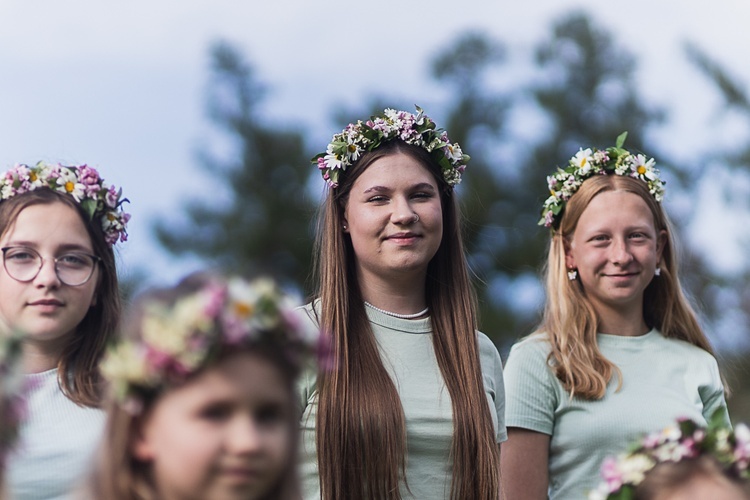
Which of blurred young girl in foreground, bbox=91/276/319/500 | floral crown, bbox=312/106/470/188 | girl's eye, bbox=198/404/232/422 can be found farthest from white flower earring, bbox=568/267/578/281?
girl's eye, bbox=198/404/232/422

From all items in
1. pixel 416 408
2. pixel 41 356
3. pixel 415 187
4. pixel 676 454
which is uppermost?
pixel 415 187

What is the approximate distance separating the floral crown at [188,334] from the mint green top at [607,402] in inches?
118

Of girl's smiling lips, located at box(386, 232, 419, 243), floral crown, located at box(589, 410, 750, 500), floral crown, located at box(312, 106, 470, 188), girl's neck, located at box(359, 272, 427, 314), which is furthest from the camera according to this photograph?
floral crown, located at box(312, 106, 470, 188)

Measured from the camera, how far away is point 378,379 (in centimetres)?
545

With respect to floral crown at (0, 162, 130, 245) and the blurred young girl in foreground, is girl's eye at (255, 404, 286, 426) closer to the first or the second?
the blurred young girl in foreground

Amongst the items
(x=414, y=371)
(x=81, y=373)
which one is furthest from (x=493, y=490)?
(x=81, y=373)

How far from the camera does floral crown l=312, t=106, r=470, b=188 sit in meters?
5.94

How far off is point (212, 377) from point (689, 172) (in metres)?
19.9

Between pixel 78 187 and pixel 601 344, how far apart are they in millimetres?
2751

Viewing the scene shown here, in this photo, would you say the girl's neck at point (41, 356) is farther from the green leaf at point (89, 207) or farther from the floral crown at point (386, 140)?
the floral crown at point (386, 140)

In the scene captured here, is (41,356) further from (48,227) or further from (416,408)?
(416,408)

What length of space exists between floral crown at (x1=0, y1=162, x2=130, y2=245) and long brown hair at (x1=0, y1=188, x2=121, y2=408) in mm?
33

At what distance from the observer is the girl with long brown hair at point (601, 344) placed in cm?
612

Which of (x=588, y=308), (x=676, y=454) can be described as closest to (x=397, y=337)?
(x=588, y=308)
